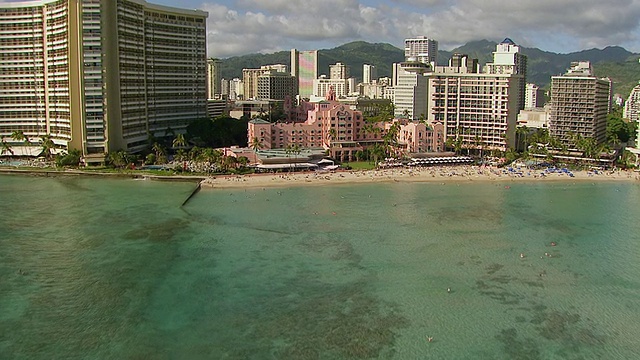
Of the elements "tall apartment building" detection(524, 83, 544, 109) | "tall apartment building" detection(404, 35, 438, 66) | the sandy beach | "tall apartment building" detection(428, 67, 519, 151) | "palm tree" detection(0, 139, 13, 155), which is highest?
"tall apartment building" detection(404, 35, 438, 66)

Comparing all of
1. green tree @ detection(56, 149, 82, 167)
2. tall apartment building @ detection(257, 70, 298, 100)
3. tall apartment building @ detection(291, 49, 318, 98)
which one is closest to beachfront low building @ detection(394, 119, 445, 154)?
green tree @ detection(56, 149, 82, 167)

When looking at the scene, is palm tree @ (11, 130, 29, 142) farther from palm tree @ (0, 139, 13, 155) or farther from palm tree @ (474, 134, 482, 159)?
palm tree @ (474, 134, 482, 159)

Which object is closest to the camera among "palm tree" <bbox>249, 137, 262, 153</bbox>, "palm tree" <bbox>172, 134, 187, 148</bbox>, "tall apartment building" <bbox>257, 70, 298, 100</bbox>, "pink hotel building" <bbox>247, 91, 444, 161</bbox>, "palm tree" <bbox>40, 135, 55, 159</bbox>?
"palm tree" <bbox>40, 135, 55, 159</bbox>

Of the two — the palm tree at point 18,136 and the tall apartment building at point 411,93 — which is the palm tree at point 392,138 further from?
the palm tree at point 18,136

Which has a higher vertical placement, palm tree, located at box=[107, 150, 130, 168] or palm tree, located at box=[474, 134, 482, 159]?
palm tree, located at box=[474, 134, 482, 159]

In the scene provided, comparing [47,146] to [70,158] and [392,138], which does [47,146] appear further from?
[392,138]

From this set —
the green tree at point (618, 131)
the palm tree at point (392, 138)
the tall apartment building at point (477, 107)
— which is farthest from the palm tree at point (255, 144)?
the green tree at point (618, 131)
